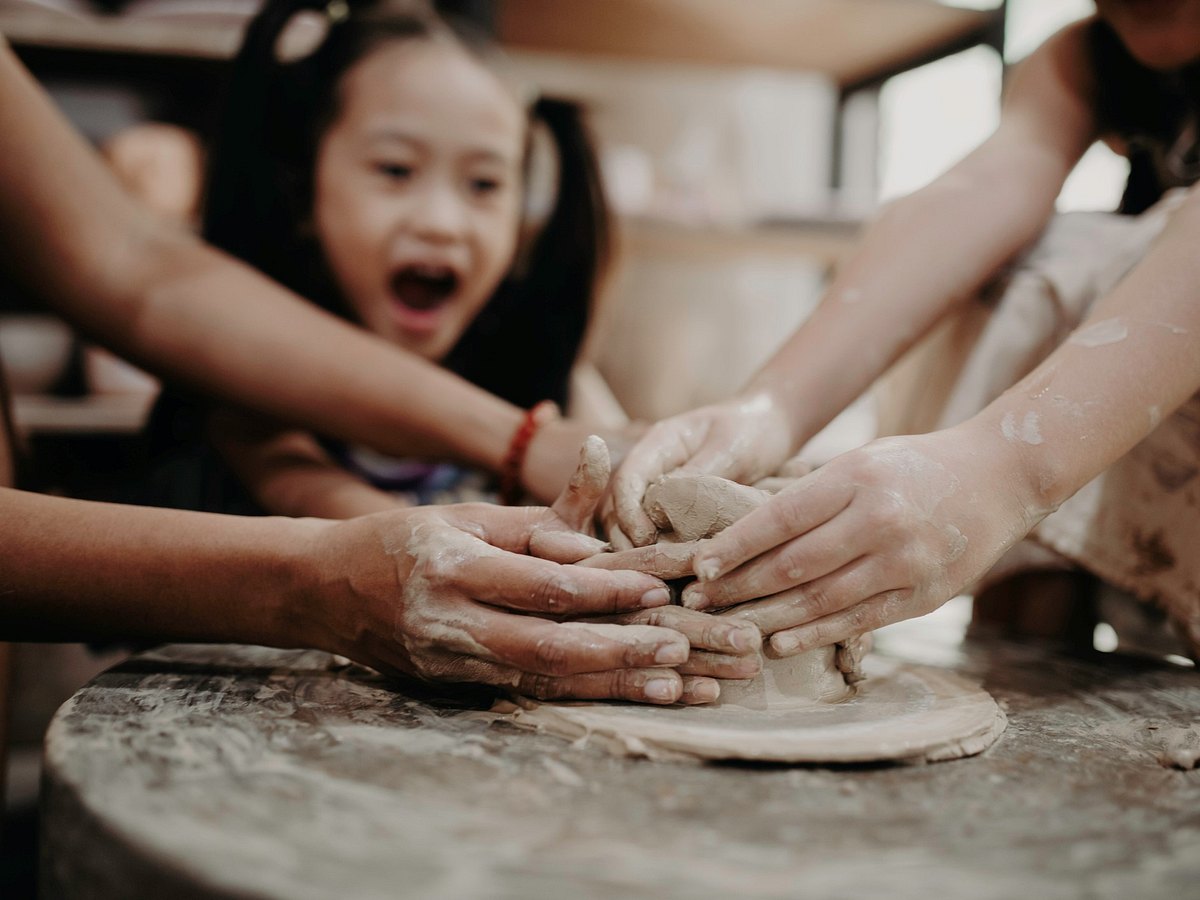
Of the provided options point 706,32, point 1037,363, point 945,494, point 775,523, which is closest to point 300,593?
point 775,523

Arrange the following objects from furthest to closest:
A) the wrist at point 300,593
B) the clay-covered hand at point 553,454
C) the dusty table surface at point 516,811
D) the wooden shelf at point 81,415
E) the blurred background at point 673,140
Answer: the blurred background at point 673,140 → the wooden shelf at point 81,415 → the clay-covered hand at point 553,454 → the wrist at point 300,593 → the dusty table surface at point 516,811

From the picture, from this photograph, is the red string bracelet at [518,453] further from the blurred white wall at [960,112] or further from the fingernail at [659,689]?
the blurred white wall at [960,112]

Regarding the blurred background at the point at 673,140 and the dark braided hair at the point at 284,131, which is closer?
the dark braided hair at the point at 284,131

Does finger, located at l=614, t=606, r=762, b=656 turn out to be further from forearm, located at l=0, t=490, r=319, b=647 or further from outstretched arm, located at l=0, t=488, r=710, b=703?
forearm, located at l=0, t=490, r=319, b=647

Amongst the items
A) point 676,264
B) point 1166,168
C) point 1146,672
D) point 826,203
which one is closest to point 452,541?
point 1146,672

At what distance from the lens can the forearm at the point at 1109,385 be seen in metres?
0.86

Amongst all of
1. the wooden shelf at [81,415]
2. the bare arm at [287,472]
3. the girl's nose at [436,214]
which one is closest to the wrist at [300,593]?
the bare arm at [287,472]

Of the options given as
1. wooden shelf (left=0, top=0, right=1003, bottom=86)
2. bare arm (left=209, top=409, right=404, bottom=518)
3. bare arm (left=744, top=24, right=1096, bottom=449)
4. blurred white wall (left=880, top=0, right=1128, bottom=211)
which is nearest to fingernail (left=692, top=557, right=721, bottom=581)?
bare arm (left=744, top=24, right=1096, bottom=449)

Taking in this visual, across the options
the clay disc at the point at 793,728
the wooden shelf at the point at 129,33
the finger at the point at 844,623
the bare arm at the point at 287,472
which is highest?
the wooden shelf at the point at 129,33

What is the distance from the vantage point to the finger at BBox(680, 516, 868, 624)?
777mm

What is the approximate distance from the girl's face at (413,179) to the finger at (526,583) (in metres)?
1.06

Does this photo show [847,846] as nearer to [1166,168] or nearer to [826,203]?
[1166,168]

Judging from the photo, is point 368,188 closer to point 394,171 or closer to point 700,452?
point 394,171

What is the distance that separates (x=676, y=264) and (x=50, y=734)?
2.60m
